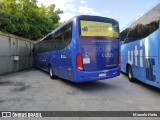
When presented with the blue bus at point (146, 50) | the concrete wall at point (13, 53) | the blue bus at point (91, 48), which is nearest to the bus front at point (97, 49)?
the blue bus at point (91, 48)

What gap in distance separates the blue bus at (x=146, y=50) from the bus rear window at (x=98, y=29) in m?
1.23

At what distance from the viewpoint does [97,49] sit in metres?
8.21

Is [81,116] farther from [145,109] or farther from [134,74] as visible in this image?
[134,74]

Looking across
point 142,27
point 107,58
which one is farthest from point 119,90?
point 142,27

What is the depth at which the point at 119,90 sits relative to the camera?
27.4 ft

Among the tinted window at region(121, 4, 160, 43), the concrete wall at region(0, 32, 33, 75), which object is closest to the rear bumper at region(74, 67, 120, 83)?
the tinted window at region(121, 4, 160, 43)

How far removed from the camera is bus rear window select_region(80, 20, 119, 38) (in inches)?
315

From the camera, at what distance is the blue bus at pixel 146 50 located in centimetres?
707

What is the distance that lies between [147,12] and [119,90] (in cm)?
378

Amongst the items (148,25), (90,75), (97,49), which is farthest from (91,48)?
(148,25)

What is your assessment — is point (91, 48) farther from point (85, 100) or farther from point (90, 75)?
point (85, 100)

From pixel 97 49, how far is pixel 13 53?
36.5 feet

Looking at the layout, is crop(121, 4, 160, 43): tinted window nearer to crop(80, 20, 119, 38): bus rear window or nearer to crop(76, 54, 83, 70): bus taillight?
crop(80, 20, 119, 38): bus rear window

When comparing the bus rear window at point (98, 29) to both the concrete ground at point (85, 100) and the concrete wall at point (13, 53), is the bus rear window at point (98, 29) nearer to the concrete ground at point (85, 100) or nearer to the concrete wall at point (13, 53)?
the concrete ground at point (85, 100)
